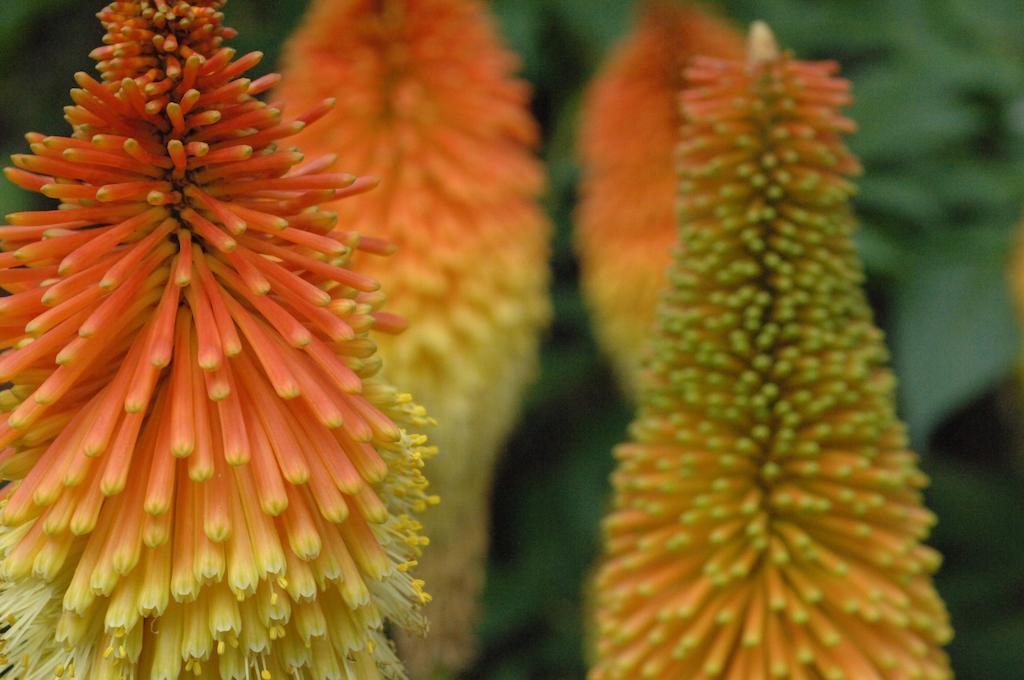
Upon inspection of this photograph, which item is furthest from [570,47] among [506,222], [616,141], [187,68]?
[187,68]

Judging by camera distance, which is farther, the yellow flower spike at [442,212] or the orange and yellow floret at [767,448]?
the yellow flower spike at [442,212]

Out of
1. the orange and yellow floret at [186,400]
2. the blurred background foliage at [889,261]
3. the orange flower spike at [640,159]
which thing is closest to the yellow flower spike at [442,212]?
the orange flower spike at [640,159]

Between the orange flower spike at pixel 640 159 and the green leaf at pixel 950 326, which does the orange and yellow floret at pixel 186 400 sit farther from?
the green leaf at pixel 950 326

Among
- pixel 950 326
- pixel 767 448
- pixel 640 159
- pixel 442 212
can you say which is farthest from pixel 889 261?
pixel 767 448

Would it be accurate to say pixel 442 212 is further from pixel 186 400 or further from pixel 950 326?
pixel 950 326

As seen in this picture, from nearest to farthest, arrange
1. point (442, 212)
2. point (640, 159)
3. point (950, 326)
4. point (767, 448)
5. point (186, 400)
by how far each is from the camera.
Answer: point (186, 400)
point (767, 448)
point (442, 212)
point (640, 159)
point (950, 326)

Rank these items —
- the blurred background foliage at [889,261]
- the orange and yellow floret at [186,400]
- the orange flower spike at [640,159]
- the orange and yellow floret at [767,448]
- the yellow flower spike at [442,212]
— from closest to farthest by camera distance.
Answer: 1. the orange and yellow floret at [186,400]
2. the orange and yellow floret at [767,448]
3. the yellow flower spike at [442,212]
4. the orange flower spike at [640,159]
5. the blurred background foliage at [889,261]

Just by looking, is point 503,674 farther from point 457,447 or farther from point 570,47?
point 570,47
